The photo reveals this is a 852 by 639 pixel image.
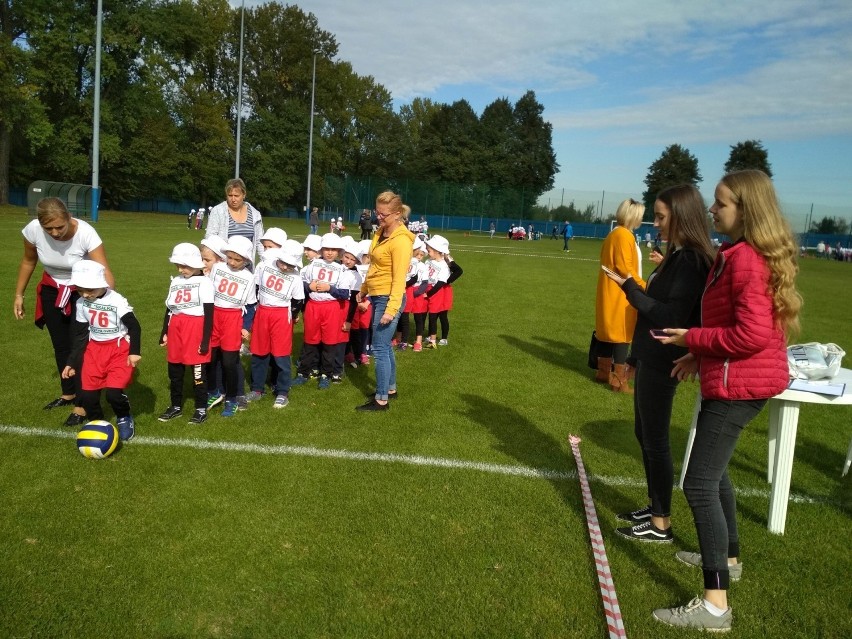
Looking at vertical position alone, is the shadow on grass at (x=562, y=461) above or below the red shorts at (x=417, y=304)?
below

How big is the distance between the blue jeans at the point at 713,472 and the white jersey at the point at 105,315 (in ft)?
13.8

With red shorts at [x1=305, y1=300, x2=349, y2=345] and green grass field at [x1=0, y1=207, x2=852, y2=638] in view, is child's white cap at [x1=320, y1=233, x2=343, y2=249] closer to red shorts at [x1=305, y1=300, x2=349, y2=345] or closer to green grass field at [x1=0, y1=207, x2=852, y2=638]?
red shorts at [x1=305, y1=300, x2=349, y2=345]

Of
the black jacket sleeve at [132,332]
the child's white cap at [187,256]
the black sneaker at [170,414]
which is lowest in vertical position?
the black sneaker at [170,414]

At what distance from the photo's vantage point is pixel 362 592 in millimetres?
3252

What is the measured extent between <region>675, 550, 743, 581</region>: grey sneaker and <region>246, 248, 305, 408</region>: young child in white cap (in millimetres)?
3921

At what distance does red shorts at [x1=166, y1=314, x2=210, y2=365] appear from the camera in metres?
5.52

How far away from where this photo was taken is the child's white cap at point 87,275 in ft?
15.6

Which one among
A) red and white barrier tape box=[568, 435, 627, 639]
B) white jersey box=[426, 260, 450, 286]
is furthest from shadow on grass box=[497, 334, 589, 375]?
red and white barrier tape box=[568, 435, 627, 639]

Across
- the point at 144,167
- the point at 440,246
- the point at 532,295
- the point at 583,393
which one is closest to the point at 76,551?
the point at 583,393

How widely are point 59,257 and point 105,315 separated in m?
0.80

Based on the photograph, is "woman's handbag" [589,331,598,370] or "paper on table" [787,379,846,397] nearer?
"paper on table" [787,379,846,397]

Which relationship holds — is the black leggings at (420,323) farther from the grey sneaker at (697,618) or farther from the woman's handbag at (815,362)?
the grey sneaker at (697,618)

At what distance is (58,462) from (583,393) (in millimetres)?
5396

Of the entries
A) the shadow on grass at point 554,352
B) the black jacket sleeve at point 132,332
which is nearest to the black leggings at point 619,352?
the shadow on grass at point 554,352
